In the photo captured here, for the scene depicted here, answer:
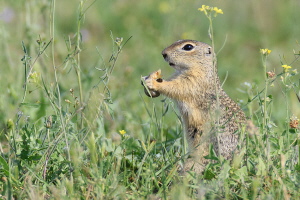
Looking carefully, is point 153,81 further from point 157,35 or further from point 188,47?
point 157,35

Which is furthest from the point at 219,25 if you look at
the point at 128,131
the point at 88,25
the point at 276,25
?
the point at 128,131

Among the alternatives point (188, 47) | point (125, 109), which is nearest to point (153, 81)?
point (188, 47)

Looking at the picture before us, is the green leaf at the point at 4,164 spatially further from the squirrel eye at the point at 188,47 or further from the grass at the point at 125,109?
the squirrel eye at the point at 188,47

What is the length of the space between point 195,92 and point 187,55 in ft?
1.16

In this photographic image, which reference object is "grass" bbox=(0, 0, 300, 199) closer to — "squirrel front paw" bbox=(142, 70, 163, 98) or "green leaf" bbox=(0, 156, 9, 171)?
"green leaf" bbox=(0, 156, 9, 171)

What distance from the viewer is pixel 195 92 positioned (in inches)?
200

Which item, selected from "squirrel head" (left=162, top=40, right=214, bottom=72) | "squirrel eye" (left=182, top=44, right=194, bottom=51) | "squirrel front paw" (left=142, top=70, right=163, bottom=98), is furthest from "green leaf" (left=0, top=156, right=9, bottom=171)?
"squirrel eye" (left=182, top=44, right=194, bottom=51)

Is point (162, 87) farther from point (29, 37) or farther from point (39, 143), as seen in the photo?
point (29, 37)

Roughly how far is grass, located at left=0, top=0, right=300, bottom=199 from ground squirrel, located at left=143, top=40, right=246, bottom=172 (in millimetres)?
162

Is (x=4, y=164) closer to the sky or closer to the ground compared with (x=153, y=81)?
closer to the ground

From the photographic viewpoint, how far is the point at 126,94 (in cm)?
689

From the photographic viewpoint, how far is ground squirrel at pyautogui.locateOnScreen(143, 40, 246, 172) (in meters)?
4.63

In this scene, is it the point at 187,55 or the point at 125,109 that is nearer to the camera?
the point at 187,55

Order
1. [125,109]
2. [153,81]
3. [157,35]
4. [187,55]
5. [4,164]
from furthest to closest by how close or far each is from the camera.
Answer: [157,35]
[125,109]
[187,55]
[153,81]
[4,164]
